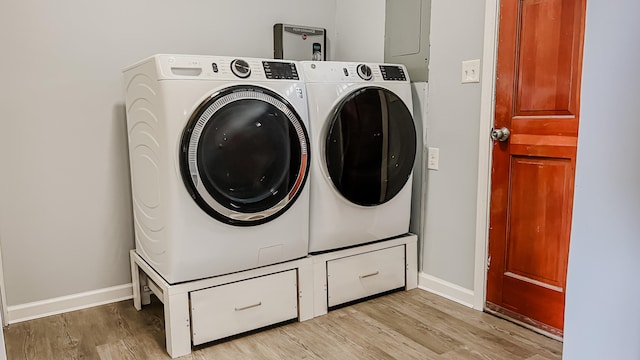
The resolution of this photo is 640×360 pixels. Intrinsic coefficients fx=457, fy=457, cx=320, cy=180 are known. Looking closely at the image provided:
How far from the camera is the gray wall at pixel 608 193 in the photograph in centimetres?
77

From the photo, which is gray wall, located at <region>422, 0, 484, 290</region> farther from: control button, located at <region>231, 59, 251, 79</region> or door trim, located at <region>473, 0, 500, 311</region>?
control button, located at <region>231, 59, 251, 79</region>

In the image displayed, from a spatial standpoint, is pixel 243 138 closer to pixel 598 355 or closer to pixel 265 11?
pixel 265 11

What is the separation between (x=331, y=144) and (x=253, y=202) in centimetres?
49

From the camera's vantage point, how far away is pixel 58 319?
2.30 meters

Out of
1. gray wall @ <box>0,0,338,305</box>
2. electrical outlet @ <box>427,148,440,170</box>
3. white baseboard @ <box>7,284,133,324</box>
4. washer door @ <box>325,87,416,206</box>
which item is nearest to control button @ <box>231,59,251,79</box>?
washer door @ <box>325,87,416,206</box>

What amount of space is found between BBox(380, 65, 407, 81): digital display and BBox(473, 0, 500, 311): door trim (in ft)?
1.48

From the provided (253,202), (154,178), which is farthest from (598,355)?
(154,178)

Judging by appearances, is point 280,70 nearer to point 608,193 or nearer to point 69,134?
point 69,134

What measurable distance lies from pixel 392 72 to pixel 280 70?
28.0 inches

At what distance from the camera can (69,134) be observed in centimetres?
232

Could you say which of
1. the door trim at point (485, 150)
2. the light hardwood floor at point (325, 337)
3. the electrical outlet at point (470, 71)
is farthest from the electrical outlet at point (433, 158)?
the light hardwood floor at point (325, 337)

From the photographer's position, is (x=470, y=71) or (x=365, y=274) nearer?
(x=470, y=71)

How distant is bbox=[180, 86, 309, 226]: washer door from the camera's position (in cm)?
185

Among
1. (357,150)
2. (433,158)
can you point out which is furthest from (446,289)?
(357,150)
